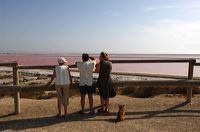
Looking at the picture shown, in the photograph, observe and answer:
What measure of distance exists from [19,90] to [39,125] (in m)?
1.31

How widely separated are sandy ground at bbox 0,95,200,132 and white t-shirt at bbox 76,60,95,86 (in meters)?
0.90

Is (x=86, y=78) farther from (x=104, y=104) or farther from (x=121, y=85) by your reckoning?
(x=121, y=85)

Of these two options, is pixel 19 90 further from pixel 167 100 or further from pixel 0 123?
pixel 167 100

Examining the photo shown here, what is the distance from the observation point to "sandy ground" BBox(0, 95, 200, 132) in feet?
28.2

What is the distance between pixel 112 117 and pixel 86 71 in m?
1.38

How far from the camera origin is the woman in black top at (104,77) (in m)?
9.64

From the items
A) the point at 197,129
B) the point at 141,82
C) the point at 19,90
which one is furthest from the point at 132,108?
the point at 19,90

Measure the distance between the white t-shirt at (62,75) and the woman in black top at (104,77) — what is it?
0.89m

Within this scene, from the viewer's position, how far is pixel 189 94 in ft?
36.8

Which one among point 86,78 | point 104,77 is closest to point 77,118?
point 86,78

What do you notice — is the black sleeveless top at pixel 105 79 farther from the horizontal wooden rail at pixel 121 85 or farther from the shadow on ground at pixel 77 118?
the shadow on ground at pixel 77 118

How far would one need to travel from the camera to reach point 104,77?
9.73 metres

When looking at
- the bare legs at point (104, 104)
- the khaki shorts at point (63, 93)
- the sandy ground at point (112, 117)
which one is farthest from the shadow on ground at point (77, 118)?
the khaki shorts at point (63, 93)

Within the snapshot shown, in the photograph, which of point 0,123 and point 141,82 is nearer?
point 0,123
